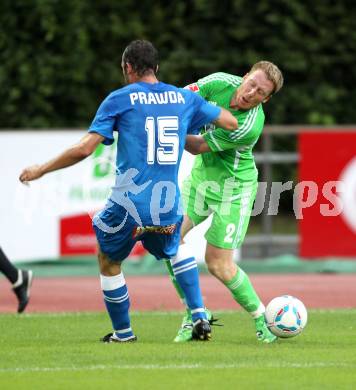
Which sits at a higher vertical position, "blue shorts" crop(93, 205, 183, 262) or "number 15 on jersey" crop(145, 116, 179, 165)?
"number 15 on jersey" crop(145, 116, 179, 165)

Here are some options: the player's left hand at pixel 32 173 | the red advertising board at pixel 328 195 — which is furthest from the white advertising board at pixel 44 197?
the player's left hand at pixel 32 173

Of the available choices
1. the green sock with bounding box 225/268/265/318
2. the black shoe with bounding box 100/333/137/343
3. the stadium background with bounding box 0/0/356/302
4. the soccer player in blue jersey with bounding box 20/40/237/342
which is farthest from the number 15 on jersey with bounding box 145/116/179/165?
the stadium background with bounding box 0/0/356/302

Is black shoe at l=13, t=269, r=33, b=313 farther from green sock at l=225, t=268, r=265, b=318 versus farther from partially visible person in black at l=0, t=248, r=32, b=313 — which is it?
green sock at l=225, t=268, r=265, b=318

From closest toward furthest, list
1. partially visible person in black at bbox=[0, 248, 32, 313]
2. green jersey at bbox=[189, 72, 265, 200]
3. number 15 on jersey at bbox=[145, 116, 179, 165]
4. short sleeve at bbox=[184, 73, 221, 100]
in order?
number 15 on jersey at bbox=[145, 116, 179, 165] < green jersey at bbox=[189, 72, 265, 200] < short sleeve at bbox=[184, 73, 221, 100] < partially visible person in black at bbox=[0, 248, 32, 313]

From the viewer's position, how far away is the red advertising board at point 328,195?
1644 cm

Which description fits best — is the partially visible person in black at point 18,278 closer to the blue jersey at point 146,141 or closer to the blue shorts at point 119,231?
the blue shorts at point 119,231

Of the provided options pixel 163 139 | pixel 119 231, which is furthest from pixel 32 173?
pixel 163 139

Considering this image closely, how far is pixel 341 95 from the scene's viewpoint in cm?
2495

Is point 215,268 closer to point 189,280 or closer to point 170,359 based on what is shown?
point 189,280

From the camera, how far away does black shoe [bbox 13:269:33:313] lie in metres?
11.9

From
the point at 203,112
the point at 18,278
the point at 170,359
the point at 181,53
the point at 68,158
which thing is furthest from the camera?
the point at 181,53

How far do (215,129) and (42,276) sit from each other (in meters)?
7.13

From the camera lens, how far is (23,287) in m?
11.9

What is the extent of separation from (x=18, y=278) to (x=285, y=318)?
336 cm
